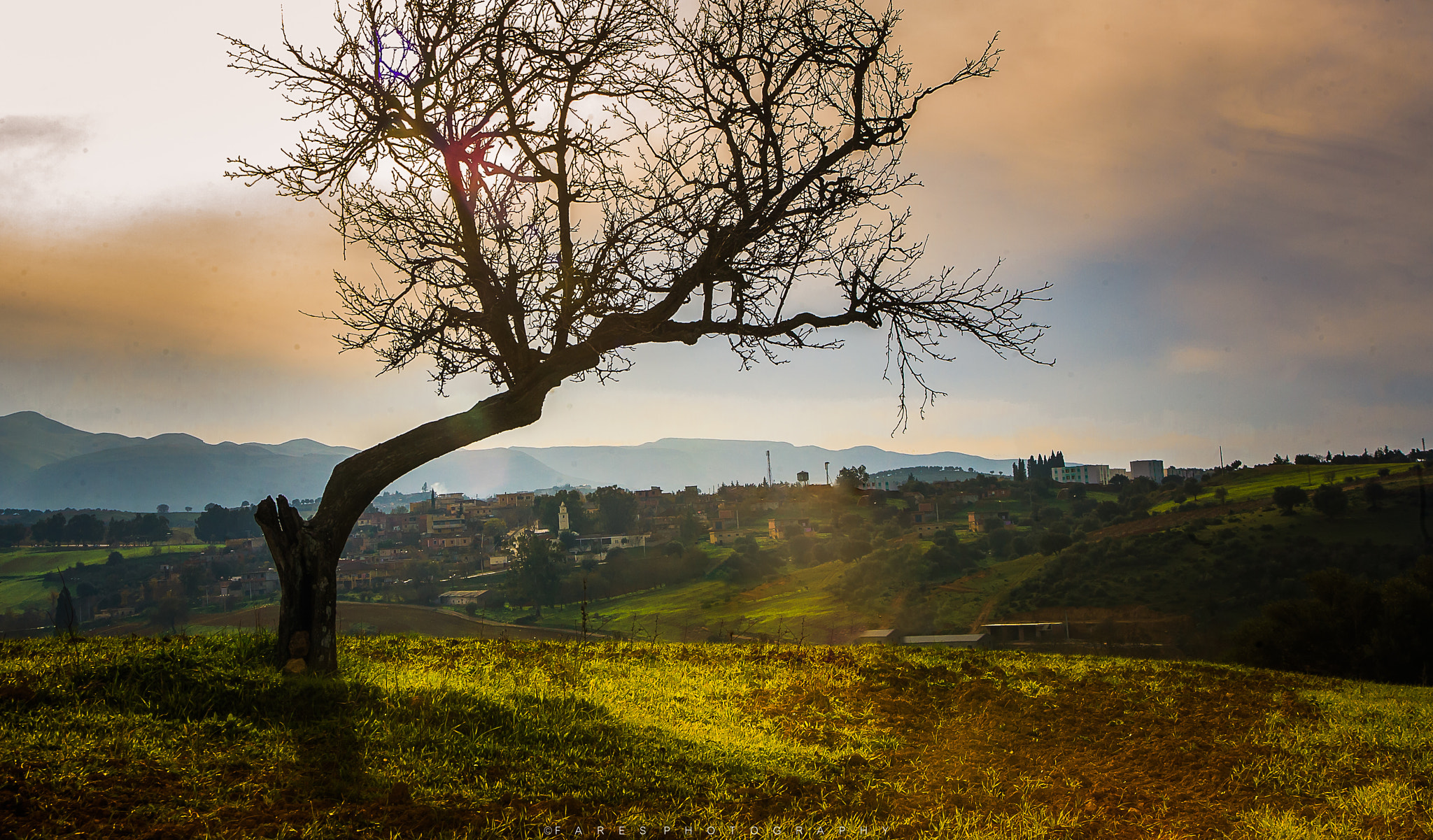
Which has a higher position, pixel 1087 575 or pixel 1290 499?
A: pixel 1290 499

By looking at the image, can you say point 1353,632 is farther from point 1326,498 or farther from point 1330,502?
point 1326,498

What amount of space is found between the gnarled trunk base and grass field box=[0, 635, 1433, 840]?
13.0 inches

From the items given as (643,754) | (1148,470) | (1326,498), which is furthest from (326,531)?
(1148,470)

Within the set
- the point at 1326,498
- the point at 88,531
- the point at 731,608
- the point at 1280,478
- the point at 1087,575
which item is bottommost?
the point at 731,608

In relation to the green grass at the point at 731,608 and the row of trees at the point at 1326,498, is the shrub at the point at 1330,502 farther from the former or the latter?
the green grass at the point at 731,608

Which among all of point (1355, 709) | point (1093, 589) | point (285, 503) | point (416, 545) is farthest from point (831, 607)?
point (285, 503)

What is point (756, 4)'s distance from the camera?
8.45m

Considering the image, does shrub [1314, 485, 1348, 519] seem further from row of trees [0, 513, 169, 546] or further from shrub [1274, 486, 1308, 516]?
row of trees [0, 513, 169, 546]

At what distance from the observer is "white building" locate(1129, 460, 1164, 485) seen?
3580 inches

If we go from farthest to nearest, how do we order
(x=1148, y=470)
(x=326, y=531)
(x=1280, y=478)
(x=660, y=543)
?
(x=1148, y=470) < (x=660, y=543) < (x=1280, y=478) < (x=326, y=531)

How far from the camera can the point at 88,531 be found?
204ft

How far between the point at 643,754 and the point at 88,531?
77.4 meters

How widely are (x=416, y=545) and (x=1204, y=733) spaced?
7221cm

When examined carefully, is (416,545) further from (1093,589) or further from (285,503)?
(285,503)
